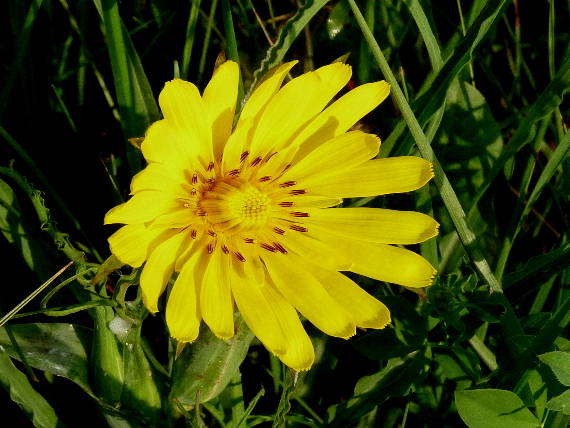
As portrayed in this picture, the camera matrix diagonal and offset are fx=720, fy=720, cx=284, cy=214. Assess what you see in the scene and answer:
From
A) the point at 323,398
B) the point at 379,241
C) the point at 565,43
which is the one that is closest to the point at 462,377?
the point at 323,398

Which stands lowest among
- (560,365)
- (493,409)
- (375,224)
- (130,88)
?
(493,409)

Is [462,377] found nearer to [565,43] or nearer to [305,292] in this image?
[305,292]

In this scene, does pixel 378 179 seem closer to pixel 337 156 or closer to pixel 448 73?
pixel 337 156

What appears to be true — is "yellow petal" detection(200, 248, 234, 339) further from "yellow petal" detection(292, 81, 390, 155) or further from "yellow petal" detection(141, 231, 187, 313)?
"yellow petal" detection(292, 81, 390, 155)

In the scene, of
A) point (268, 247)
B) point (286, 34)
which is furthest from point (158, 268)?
point (286, 34)

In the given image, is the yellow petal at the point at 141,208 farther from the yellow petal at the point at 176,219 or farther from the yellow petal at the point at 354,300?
the yellow petal at the point at 354,300
